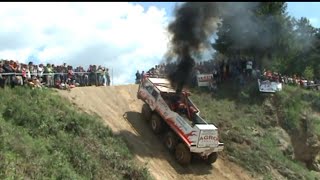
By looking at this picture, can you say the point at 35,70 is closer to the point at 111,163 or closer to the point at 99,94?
the point at 99,94

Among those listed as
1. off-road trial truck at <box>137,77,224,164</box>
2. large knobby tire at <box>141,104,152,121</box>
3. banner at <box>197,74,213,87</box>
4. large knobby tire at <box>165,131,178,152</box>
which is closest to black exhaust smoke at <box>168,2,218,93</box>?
off-road trial truck at <box>137,77,224,164</box>

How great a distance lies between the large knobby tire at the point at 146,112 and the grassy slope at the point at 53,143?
3.29 metres

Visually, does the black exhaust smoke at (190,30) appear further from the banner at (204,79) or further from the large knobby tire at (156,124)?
the banner at (204,79)

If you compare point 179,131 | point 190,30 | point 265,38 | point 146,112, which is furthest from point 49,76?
point 265,38

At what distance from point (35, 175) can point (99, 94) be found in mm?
11036

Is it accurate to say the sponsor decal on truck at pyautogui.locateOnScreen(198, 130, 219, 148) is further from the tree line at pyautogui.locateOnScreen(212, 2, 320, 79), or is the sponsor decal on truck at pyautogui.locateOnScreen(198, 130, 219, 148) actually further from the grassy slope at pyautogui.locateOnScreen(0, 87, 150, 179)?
the tree line at pyautogui.locateOnScreen(212, 2, 320, 79)

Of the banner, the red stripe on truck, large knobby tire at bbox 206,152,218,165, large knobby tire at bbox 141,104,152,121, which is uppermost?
the banner

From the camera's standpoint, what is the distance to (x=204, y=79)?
107ft

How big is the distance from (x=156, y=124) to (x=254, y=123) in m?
7.27

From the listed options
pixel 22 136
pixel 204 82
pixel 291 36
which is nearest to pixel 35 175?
pixel 22 136

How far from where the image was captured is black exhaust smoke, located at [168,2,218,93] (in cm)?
1645

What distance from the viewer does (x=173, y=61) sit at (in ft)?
71.5

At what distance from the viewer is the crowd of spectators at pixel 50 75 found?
22.9m

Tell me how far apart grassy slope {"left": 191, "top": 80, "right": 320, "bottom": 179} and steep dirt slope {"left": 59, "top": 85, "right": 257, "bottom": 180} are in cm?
134
